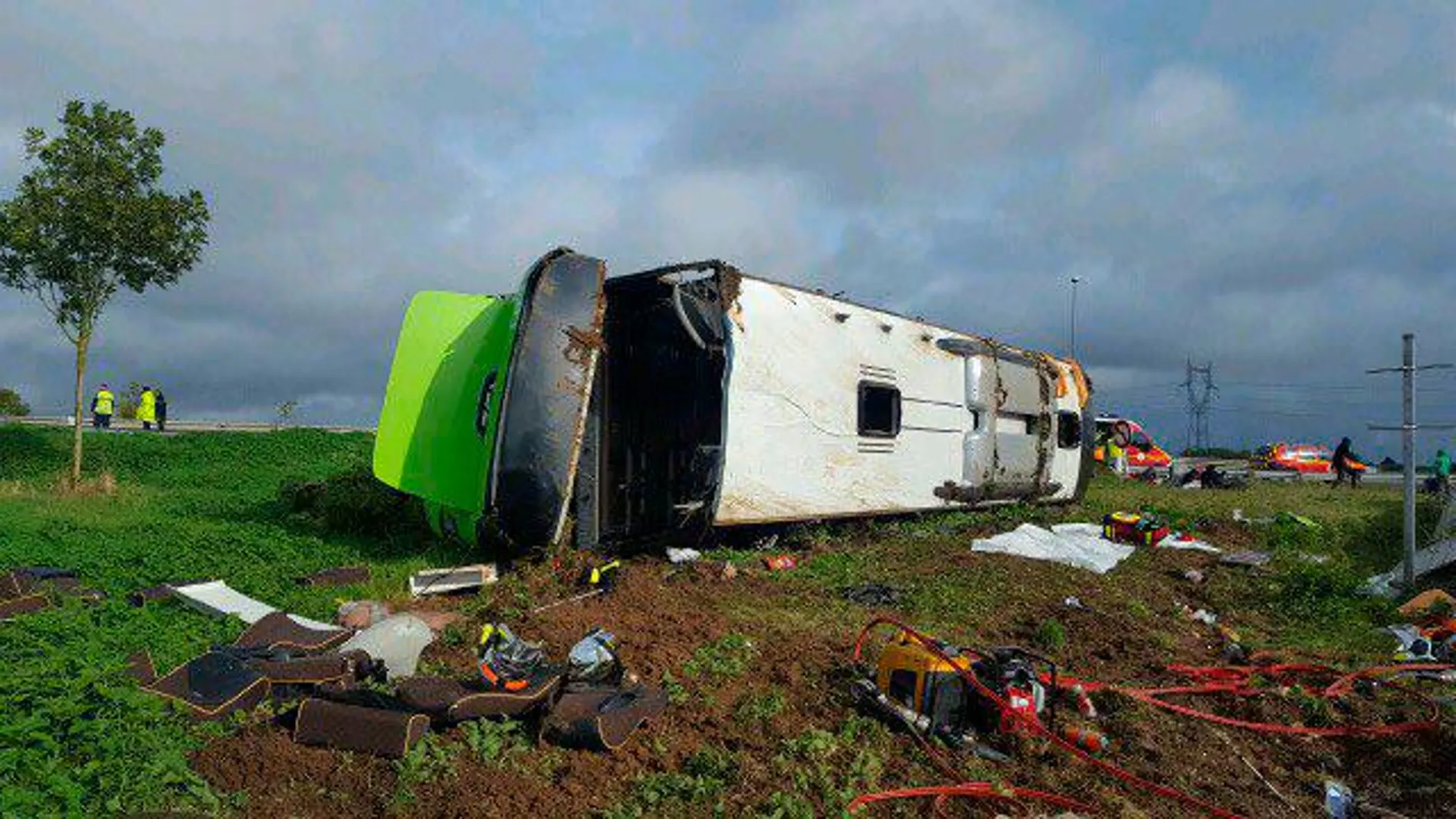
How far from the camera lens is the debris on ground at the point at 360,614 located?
21.1ft

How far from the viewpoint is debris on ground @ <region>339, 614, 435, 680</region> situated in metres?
5.32

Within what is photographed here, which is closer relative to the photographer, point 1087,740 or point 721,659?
point 1087,740

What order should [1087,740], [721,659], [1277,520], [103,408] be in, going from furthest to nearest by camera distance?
[103,408] < [1277,520] < [721,659] < [1087,740]

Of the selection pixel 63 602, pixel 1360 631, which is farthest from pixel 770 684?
pixel 1360 631

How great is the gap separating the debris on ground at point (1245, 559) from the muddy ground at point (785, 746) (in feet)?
8.87

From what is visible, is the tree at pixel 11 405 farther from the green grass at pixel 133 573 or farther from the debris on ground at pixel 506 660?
the debris on ground at pixel 506 660

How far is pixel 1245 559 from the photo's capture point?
1035 cm

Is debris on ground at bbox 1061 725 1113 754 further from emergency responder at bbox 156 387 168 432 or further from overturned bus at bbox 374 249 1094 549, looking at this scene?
emergency responder at bbox 156 387 168 432

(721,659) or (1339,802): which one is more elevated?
(721,659)

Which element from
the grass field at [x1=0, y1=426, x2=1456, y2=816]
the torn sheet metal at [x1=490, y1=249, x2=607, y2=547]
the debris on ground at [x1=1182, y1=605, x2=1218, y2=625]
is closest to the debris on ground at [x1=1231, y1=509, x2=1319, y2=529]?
the grass field at [x1=0, y1=426, x2=1456, y2=816]

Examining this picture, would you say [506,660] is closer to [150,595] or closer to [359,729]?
[359,729]

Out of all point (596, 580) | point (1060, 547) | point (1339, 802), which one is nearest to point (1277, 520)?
point (1060, 547)

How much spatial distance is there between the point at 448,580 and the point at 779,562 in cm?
323

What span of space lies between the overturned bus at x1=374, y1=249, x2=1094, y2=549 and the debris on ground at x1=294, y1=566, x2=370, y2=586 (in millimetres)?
929
